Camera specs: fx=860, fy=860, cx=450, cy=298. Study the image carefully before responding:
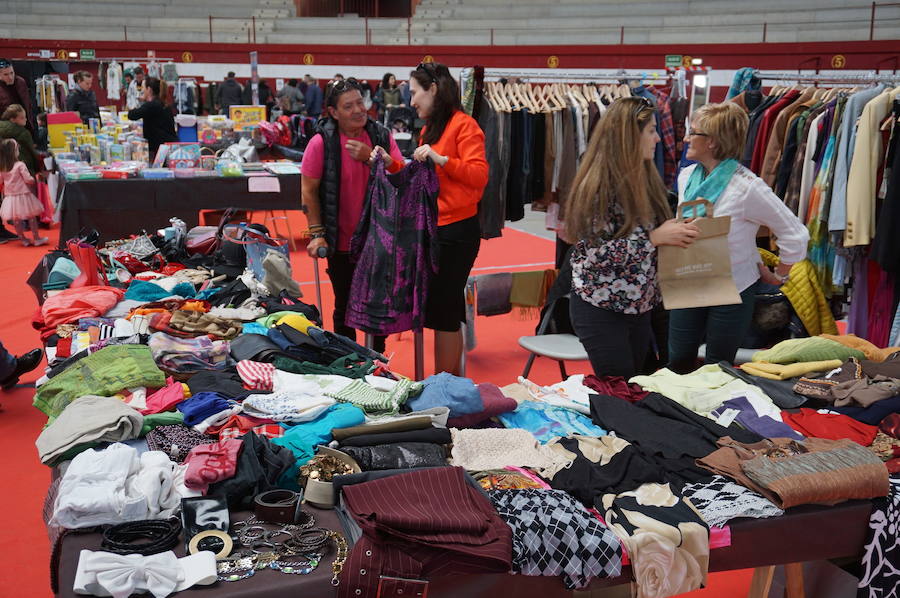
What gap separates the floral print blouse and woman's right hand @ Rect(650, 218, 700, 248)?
0.06 meters

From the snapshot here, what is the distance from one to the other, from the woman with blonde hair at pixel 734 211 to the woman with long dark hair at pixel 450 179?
3.08 ft

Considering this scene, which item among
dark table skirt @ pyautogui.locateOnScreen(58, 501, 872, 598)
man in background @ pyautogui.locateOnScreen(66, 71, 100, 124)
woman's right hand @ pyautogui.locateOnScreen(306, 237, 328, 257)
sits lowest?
dark table skirt @ pyautogui.locateOnScreen(58, 501, 872, 598)

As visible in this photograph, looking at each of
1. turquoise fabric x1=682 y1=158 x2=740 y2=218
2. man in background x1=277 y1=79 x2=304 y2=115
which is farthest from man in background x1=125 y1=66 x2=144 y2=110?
turquoise fabric x1=682 y1=158 x2=740 y2=218

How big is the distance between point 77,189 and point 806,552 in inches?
226

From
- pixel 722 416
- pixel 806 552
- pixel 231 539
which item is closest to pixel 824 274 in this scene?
pixel 722 416

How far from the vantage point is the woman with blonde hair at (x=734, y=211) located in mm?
3180

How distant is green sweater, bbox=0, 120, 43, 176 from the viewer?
338 inches

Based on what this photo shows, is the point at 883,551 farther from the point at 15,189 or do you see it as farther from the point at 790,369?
the point at 15,189

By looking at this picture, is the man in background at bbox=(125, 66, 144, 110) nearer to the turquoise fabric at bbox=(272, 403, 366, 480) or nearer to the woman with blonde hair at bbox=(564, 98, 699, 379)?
the woman with blonde hair at bbox=(564, 98, 699, 379)

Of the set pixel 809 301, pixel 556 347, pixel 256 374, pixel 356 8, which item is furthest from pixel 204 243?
pixel 356 8

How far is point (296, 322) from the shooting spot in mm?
3217

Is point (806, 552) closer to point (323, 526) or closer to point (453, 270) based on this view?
point (323, 526)

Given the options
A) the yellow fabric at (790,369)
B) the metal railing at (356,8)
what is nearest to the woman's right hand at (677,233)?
the yellow fabric at (790,369)

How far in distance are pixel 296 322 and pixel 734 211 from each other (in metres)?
1.69
